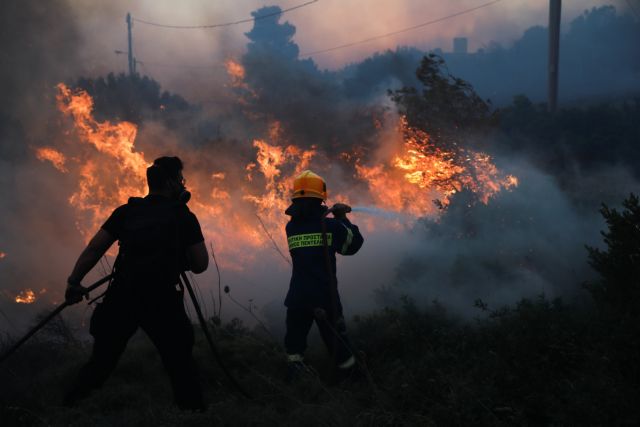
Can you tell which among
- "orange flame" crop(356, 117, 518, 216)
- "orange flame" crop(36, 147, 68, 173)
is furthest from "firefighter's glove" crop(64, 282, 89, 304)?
"orange flame" crop(36, 147, 68, 173)

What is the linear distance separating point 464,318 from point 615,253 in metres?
3.25

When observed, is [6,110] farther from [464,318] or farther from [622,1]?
[622,1]

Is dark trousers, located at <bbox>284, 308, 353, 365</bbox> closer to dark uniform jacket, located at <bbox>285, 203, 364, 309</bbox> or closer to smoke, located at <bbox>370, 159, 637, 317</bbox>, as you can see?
dark uniform jacket, located at <bbox>285, 203, 364, 309</bbox>

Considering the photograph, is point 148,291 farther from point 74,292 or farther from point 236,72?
point 236,72

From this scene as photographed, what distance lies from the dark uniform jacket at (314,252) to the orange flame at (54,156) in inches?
569

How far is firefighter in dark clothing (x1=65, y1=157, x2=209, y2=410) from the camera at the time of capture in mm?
3889

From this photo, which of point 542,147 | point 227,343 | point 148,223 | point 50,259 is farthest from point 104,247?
point 50,259

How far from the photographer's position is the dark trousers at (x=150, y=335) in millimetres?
3877

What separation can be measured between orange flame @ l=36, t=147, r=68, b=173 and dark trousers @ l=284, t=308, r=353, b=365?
1459 centimetres

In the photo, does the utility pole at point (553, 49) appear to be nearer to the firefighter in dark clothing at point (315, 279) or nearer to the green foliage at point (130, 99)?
the green foliage at point (130, 99)

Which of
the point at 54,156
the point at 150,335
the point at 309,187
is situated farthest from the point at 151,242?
the point at 54,156

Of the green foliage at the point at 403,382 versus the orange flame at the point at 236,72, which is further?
the orange flame at the point at 236,72

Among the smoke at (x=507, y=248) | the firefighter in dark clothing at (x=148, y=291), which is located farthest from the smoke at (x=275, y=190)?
the firefighter in dark clothing at (x=148, y=291)

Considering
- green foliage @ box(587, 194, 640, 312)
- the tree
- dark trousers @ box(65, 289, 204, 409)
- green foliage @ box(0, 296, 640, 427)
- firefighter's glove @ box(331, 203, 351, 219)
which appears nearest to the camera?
green foliage @ box(0, 296, 640, 427)
